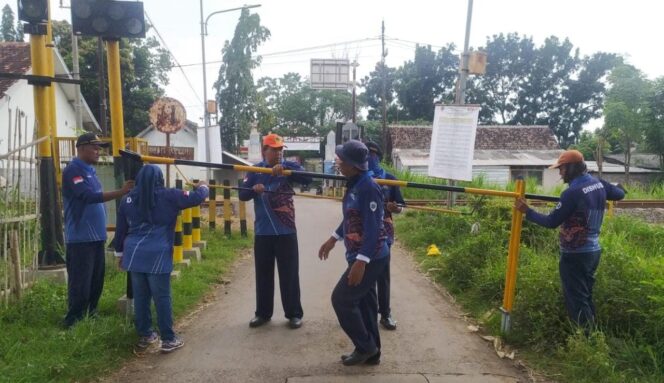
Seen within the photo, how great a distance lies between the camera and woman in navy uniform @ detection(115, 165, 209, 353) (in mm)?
4125

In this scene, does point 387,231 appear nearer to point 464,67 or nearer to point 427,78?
point 464,67

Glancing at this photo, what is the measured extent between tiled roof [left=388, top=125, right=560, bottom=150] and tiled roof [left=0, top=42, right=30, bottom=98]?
22469 mm

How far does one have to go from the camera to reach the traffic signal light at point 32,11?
5.46 meters

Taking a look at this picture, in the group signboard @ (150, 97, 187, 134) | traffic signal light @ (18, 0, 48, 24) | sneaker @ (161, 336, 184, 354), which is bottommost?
sneaker @ (161, 336, 184, 354)

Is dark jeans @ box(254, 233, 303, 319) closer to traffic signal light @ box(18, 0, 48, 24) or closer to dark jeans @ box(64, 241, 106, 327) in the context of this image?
dark jeans @ box(64, 241, 106, 327)

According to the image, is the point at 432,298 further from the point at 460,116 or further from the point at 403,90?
the point at 403,90

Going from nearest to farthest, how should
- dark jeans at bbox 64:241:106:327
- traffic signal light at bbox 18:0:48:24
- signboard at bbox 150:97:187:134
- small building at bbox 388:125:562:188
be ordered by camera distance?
1. dark jeans at bbox 64:241:106:327
2. traffic signal light at bbox 18:0:48:24
3. signboard at bbox 150:97:187:134
4. small building at bbox 388:125:562:188

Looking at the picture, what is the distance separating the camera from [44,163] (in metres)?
5.70

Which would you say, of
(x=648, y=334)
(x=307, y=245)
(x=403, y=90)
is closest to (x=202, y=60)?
(x=307, y=245)

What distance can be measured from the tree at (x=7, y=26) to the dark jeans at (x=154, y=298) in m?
52.3

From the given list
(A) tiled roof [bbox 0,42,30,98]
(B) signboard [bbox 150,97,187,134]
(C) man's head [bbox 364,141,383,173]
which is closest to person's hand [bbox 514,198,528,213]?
(C) man's head [bbox 364,141,383,173]

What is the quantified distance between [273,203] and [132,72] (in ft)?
94.5

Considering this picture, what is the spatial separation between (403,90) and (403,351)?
147 feet

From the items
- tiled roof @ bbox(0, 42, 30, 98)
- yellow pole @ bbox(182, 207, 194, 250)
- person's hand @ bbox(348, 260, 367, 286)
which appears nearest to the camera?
person's hand @ bbox(348, 260, 367, 286)
